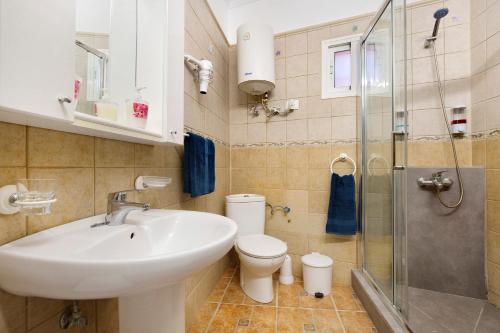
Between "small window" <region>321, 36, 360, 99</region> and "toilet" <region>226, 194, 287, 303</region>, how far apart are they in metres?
1.12

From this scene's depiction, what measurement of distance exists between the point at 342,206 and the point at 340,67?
119cm

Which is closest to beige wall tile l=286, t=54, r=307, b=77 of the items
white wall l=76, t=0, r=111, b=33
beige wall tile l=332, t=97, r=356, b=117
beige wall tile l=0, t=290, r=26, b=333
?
beige wall tile l=332, t=97, r=356, b=117

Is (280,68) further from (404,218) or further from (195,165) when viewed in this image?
(404,218)

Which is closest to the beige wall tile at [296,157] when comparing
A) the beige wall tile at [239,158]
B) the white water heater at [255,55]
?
the beige wall tile at [239,158]

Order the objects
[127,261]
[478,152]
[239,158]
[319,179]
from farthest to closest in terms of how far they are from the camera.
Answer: [239,158] < [319,179] < [478,152] < [127,261]

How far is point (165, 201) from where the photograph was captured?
1143 millimetres

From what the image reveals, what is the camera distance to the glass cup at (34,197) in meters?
0.48

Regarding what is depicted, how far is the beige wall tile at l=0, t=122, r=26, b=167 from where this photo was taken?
0.53 metres

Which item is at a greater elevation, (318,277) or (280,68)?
(280,68)

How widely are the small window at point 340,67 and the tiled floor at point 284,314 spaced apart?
1.61 meters

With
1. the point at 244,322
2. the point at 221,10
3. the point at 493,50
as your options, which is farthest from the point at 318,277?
the point at 221,10

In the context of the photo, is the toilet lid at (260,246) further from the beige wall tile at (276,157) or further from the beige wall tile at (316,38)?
the beige wall tile at (316,38)

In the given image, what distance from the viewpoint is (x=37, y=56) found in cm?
45

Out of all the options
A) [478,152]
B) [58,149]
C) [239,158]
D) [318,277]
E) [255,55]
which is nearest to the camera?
[58,149]
